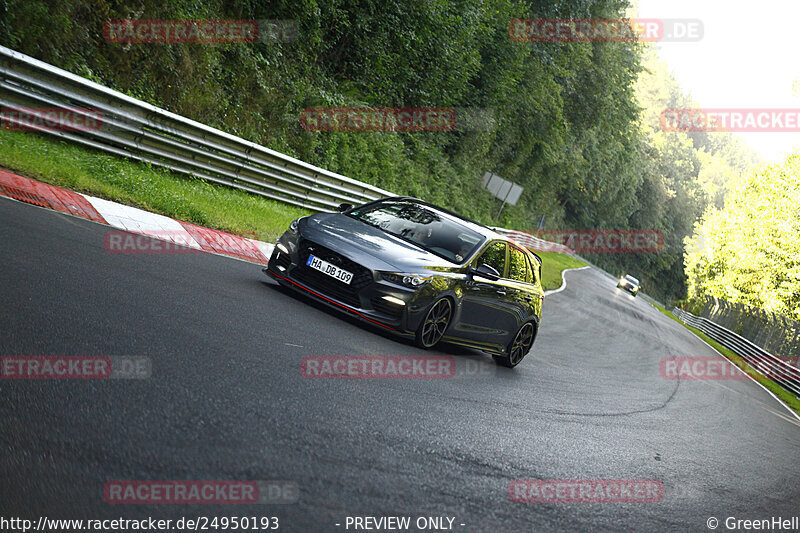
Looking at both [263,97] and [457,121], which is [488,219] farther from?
[263,97]

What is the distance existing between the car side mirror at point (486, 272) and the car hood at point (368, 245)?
300mm

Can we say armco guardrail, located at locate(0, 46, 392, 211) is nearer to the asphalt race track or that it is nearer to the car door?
the asphalt race track

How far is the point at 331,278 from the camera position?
8953 mm

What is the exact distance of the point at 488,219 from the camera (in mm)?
44312

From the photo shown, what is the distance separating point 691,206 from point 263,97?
81232 millimetres

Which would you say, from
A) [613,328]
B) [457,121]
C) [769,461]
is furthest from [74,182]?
[457,121]

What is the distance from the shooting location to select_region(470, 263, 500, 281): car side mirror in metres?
9.85

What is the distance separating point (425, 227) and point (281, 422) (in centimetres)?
553

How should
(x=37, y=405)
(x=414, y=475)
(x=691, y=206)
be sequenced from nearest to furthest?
1. (x=37, y=405)
2. (x=414, y=475)
3. (x=691, y=206)

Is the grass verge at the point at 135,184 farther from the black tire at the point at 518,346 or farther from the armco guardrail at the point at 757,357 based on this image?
the armco guardrail at the point at 757,357

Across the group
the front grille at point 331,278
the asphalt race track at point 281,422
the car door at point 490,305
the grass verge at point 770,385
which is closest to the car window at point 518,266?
the car door at point 490,305

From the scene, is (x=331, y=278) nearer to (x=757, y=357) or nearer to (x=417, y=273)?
(x=417, y=273)

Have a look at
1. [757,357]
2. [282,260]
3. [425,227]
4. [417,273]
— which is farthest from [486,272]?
[757,357]

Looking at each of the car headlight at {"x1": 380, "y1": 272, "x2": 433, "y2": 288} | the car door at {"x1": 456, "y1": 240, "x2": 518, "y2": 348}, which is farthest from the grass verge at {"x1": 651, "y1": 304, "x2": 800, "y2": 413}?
the car headlight at {"x1": 380, "y1": 272, "x2": 433, "y2": 288}
